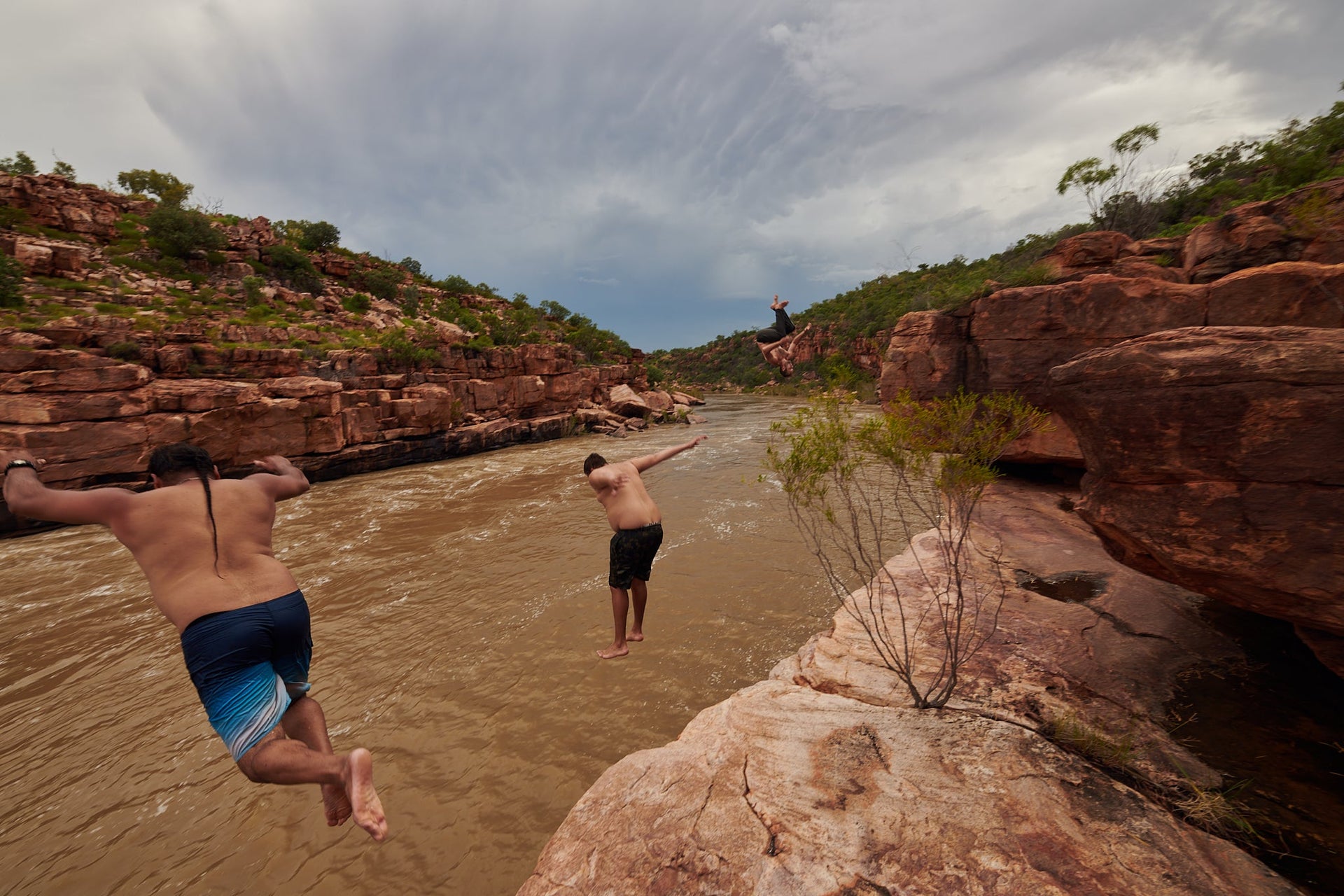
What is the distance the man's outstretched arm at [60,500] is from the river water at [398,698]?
2.17 metres

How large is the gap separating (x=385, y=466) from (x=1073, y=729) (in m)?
19.6

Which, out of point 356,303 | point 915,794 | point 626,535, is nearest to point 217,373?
point 356,303

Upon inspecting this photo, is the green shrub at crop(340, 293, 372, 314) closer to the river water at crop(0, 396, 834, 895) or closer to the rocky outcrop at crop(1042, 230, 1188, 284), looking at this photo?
the river water at crop(0, 396, 834, 895)

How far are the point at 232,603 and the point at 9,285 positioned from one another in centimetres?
2043

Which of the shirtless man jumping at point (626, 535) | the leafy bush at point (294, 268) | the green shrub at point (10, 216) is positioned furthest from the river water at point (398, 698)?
the leafy bush at point (294, 268)

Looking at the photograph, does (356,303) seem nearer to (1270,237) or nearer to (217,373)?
(217,373)

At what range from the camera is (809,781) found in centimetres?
234

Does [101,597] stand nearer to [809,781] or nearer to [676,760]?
[676,760]

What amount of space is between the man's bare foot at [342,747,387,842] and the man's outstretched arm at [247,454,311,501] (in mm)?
1330

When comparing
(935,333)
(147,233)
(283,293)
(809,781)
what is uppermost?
(147,233)

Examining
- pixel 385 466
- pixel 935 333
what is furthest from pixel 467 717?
pixel 385 466

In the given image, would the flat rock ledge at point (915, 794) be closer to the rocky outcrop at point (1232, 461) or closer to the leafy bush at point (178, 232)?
the rocky outcrop at point (1232, 461)

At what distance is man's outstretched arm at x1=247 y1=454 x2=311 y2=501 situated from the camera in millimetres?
2473

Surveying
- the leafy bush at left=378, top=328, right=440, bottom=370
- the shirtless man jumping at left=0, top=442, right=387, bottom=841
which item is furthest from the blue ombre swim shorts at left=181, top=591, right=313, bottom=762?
the leafy bush at left=378, top=328, right=440, bottom=370
